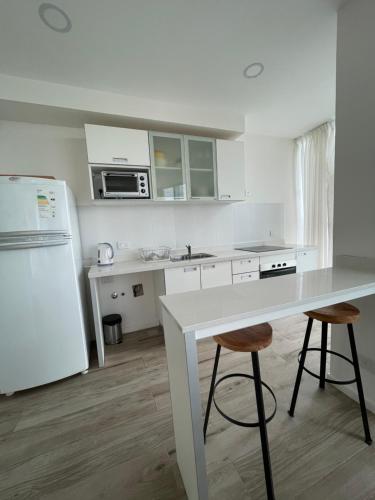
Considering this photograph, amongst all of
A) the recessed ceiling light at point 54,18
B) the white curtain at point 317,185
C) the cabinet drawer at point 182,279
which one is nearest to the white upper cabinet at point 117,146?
the recessed ceiling light at point 54,18

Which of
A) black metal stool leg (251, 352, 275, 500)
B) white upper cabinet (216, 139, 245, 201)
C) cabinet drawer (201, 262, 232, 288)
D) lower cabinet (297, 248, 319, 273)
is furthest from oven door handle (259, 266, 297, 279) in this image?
black metal stool leg (251, 352, 275, 500)

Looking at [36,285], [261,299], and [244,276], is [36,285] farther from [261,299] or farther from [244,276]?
[244,276]

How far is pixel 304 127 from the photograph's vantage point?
2.89 m

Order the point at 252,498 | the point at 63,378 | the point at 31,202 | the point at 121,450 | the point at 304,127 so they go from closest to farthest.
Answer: the point at 252,498 < the point at 121,450 < the point at 31,202 < the point at 63,378 < the point at 304,127

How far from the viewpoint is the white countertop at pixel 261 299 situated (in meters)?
0.74

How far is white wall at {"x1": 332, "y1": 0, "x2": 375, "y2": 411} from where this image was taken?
3.97ft

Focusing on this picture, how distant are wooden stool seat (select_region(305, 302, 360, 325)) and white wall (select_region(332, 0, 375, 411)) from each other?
10.2 inches

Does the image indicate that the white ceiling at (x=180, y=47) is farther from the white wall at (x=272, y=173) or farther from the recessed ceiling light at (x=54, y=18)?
the white wall at (x=272, y=173)

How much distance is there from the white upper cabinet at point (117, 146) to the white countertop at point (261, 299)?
161 cm

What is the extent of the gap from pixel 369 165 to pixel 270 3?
44.5 inches

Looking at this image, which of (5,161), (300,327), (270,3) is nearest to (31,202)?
(5,161)

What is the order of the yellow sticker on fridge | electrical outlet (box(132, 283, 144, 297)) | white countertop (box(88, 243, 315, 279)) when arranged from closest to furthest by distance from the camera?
the yellow sticker on fridge < white countertop (box(88, 243, 315, 279)) < electrical outlet (box(132, 283, 144, 297))

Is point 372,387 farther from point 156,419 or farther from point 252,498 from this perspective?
point 156,419

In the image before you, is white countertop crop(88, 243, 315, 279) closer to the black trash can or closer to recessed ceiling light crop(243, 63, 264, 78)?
the black trash can
